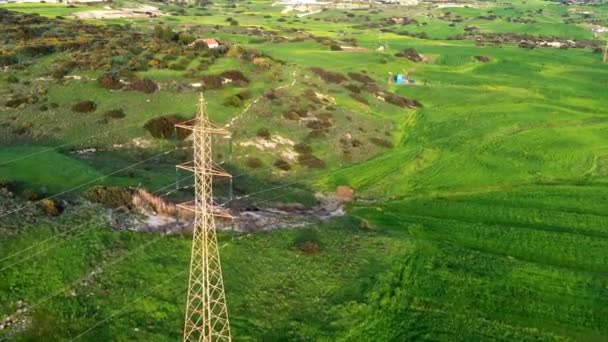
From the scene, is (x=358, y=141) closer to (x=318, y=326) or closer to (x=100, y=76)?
(x=100, y=76)

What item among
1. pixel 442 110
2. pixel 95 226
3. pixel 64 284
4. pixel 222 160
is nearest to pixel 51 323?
pixel 64 284

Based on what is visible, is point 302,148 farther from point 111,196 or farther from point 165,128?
point 111,196

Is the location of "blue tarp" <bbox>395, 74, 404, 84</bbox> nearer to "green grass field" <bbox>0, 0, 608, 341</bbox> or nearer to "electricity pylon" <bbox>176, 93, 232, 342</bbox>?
"green grass field" <bbox>0, 0, 608, 341</bbox>

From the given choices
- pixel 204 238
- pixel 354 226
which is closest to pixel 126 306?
pixel 204 238

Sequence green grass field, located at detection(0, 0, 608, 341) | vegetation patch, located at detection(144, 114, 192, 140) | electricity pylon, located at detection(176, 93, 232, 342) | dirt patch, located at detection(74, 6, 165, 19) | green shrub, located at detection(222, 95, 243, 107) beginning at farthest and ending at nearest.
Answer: dirt patch, located at detection(74, 6, 165, 19) → green shrub, located at detection(222, 95, 243, 107) → vegetation patch, located at detection(144, 114, 192, 140) → green grass field, located at detection(0, 0, 608, 341) → electricity pylon, located at detection(176, 93, 232, 342)

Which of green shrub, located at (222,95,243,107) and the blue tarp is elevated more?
green shrub, located at (222,95,243,107)

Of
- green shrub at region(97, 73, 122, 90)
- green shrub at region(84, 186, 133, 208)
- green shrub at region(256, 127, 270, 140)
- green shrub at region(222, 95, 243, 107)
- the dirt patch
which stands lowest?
green shrub at region(256, 127, 270, 140)

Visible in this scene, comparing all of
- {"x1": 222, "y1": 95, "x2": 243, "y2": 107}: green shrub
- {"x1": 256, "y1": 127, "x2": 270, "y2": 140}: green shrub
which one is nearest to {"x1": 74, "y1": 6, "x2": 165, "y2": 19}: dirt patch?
{"x1": 222, "y1": 95, "x2": 243, "y2": 107}: green shrub

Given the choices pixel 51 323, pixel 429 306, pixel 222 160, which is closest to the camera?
pixel 51 323
